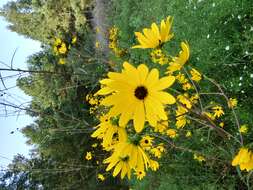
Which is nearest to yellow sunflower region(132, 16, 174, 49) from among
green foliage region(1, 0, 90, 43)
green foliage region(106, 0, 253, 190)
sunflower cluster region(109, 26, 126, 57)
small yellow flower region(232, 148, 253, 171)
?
small yellow flower region(232, 148, 253, 171)

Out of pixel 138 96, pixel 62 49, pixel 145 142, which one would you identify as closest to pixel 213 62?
pixel 62 49

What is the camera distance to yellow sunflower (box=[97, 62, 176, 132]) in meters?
1.34

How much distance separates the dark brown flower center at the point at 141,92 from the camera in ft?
4.60

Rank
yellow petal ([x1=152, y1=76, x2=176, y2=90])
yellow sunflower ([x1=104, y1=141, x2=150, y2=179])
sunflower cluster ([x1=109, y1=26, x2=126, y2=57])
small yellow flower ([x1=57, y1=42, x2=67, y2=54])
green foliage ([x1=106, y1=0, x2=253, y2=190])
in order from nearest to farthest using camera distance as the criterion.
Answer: yellow petal ([x1=152, y1=76, x2=176, y2=90])
yellow sunflower ([x1=104, y1=141, x2=150, y2=179])
green foliage ([x1=106, y1=0, x2=253, y2=190])
small yellow flower ([x1=57, y1=42, x2=67, y2=54])
sunflower cluster ([x1=109, y1=26, x2=126, y2=57])

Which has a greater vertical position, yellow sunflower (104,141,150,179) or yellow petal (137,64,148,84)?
yellow petal (137,64,148,84)

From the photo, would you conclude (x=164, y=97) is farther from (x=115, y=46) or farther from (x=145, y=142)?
(x=115, y=46)

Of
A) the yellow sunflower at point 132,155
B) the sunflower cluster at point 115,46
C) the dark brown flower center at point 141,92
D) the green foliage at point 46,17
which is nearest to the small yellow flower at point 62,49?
the sunflower cluster at point 115,46

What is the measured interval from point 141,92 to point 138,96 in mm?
16

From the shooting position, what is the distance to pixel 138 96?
4.65 ft

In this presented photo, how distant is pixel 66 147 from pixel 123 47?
3.87 meters

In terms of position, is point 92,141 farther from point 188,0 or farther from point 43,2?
point 188,0

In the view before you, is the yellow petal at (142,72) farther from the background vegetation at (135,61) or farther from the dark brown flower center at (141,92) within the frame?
the background vegetation at (135,61)

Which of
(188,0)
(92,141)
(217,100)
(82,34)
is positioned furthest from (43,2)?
(217,100)

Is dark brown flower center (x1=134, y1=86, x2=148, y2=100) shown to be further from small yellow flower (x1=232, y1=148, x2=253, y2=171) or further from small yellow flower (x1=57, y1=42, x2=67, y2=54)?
small yellow flower (x1=57, y1=42, x2=67, y2=54)
